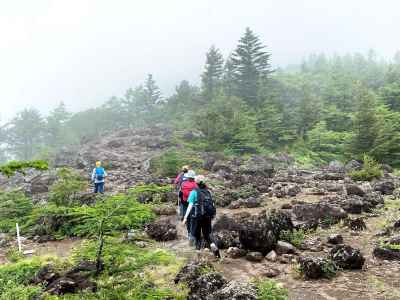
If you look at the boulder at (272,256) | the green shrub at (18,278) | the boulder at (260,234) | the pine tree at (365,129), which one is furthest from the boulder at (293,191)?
the pine tree at (365,129)

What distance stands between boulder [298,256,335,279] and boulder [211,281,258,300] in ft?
5.26

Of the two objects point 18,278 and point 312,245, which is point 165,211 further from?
point 18,278

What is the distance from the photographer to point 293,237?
867cm

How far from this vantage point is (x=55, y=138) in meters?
59.5

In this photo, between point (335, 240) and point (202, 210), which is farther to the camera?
point (335, 240)

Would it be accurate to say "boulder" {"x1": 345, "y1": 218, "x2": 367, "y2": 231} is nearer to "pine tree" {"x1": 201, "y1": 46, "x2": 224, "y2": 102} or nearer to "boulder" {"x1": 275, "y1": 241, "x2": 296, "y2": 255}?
"boulder" {"x1": 275, "y1": 241, "x2": 296, "y2": 255}

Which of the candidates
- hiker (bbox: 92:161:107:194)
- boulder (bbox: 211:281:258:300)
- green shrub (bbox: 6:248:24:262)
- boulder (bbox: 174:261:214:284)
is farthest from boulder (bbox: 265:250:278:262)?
hiker (bbox: 92:161:107:194)

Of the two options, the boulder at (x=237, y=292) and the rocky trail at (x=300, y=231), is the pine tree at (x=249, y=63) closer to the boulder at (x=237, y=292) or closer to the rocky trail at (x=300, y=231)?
the rocky trail at (x=300, y=231)

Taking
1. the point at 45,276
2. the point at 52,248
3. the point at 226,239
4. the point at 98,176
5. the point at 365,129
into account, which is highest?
the point at 365,129

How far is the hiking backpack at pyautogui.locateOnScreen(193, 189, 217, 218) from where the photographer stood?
7.84 m

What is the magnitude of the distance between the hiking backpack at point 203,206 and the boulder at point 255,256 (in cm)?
125

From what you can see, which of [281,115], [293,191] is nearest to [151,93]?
[281,115]

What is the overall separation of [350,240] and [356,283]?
8.97 ft

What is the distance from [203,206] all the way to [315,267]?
8.82 feet
